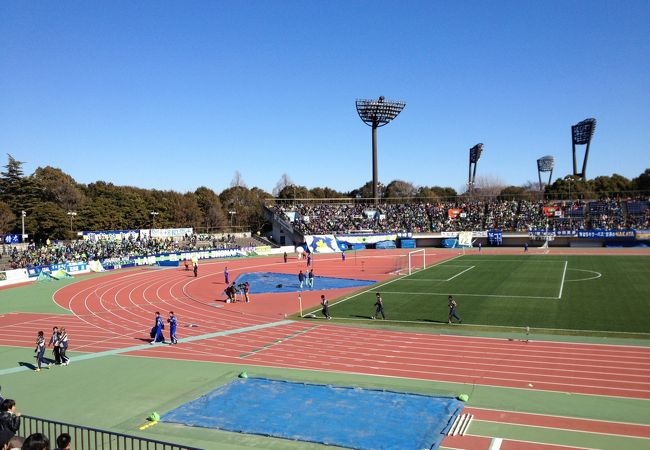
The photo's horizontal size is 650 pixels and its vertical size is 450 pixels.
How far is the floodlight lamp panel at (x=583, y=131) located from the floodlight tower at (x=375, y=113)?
4948 cm

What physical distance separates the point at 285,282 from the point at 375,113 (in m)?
56.4

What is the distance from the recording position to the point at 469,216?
7925 centimetres

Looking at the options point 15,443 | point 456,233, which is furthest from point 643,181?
point 15,443

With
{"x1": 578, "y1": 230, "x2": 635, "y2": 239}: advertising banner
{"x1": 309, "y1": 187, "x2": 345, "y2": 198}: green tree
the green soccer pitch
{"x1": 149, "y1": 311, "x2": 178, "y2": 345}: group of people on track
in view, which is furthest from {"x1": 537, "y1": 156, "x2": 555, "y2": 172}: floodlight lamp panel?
{"x1": 149, "y1": 311, "x2": 178, "y2": 345}: group of people on track

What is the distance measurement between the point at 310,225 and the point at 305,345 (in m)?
55.9

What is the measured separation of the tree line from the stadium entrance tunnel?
31172 mm

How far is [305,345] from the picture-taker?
806 inches

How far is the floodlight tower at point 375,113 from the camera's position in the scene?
3499 inches

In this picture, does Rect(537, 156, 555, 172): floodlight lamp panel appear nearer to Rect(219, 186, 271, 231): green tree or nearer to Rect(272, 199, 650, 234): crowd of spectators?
Rect(272, 199, 650, 234): crowd of spectators

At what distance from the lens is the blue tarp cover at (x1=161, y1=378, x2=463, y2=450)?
11.5 m

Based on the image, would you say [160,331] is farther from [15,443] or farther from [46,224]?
[46,224]

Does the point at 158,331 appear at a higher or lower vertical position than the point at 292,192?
lower

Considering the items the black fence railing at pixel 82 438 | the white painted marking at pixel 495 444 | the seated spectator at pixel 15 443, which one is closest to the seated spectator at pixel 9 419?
the black fence railing at pixel 82 438

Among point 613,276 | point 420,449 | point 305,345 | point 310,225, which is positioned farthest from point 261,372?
point 310,225
